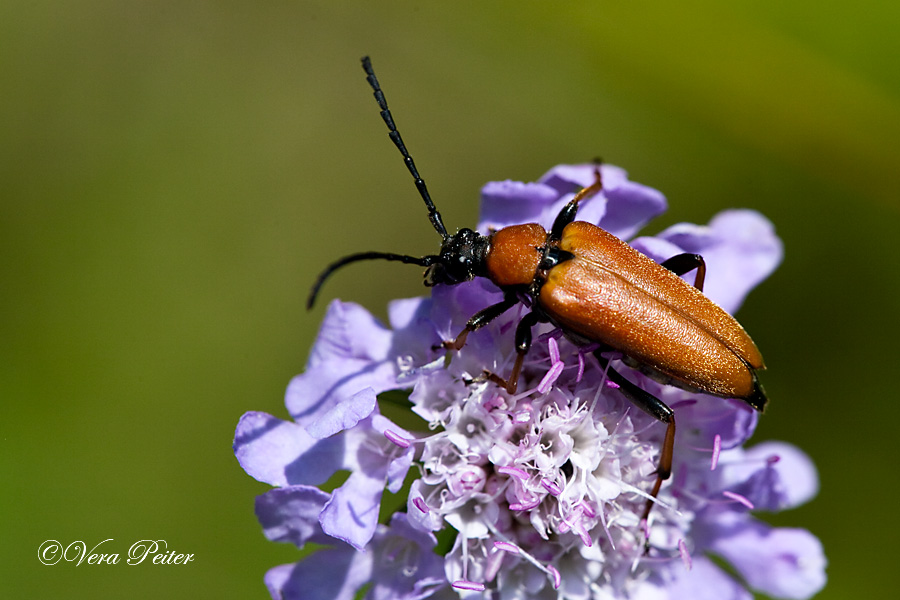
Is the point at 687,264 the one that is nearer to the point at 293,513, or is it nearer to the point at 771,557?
the point at 771,557

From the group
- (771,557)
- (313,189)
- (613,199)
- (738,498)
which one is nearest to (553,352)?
(613,199)

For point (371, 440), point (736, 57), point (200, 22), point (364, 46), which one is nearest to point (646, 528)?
point (371, 440)

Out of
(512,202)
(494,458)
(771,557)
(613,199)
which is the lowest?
(771,557)

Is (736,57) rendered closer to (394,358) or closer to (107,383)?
(394,358)

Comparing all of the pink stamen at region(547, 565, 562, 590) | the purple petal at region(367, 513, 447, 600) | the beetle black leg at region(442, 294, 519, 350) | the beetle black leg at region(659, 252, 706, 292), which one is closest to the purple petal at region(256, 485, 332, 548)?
the purple petal at region(367, 513, 447, 600)

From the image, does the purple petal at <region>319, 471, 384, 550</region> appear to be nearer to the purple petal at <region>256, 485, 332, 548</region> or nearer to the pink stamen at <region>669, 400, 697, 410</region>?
the purple petal at <region>256, 485, 332, 548</region>

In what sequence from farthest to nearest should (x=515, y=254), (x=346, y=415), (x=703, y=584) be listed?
(x=703, y=584) < (x=515, y=254) < (x=346, y=415)

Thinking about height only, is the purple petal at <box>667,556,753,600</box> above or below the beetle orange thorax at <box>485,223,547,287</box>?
below
